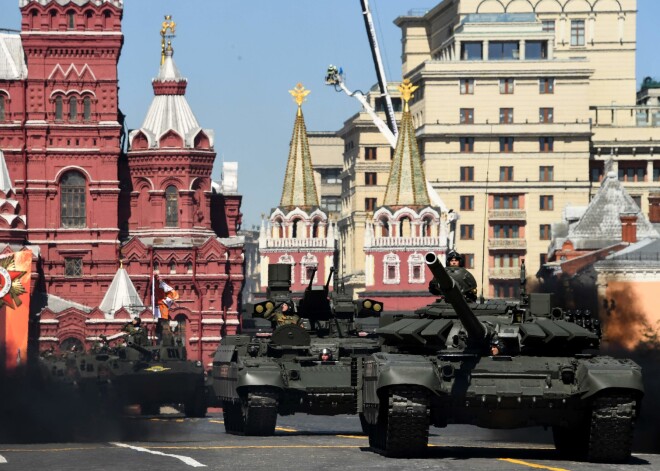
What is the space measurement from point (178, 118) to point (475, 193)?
36.1 meters

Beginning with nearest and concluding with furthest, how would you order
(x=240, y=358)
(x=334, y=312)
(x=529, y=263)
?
(x=240, y=358), (x=334, y=312), (x=529, y=263)

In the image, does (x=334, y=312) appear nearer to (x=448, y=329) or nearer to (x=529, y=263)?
(x=448, y=329)

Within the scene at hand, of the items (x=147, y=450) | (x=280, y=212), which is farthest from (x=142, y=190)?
(x=147, y=450)

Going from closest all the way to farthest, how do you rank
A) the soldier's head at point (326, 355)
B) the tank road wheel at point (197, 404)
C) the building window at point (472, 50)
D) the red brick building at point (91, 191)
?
the soldier's head at point (326, 355) < the tank road wheel at point (197, 404) < the red brick building at point (91, 191) < the building window at point (472, 50)

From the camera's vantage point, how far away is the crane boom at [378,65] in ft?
474

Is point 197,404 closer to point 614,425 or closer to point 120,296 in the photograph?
point 614,425

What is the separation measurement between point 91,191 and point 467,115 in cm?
4324

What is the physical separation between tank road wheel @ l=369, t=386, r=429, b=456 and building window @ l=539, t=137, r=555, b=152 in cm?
11729

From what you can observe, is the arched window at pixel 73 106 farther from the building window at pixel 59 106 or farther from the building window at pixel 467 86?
the building window at pixel 467 86

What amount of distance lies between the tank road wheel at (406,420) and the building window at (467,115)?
382 feet

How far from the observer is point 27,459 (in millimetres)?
25062

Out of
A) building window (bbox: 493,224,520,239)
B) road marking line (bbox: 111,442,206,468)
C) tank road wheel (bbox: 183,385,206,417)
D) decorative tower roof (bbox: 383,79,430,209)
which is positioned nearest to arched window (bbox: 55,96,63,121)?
decorative tower roof (bbox: 383,79,430,209)

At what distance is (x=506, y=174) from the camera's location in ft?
463

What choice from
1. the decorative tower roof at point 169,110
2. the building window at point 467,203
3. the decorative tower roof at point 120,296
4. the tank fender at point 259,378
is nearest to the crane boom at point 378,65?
the building window at point 467,203
